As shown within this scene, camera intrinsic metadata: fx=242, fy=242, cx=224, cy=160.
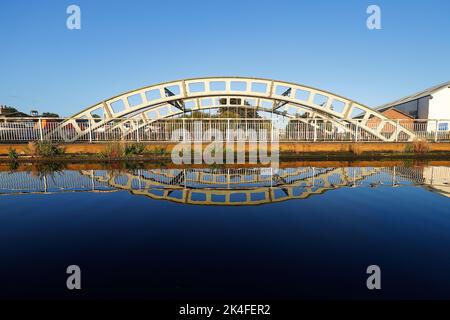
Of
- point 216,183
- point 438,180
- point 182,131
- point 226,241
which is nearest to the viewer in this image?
point 226,241

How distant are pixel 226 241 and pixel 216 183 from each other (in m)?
3.29

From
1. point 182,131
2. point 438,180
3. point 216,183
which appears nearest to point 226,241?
point 216,183

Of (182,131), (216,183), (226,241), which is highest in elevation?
(182,131)

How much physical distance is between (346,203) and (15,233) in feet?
16.9

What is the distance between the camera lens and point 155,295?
1966 millimetres

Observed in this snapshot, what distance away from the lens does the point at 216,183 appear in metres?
6.15

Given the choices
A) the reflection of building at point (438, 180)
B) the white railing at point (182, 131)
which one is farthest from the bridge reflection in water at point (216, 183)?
the white railing at point (182, 131)

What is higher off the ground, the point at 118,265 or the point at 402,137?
the point at 402,137

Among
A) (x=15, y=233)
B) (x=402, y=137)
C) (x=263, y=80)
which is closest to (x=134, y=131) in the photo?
(x=263, y=80)

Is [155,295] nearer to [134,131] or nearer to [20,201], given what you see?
[20,201]

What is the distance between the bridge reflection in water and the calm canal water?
67mm

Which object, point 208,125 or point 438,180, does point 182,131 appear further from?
point 438,180

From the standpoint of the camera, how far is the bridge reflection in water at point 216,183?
4.97 meters

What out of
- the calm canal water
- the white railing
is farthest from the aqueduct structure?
the calm canal water
